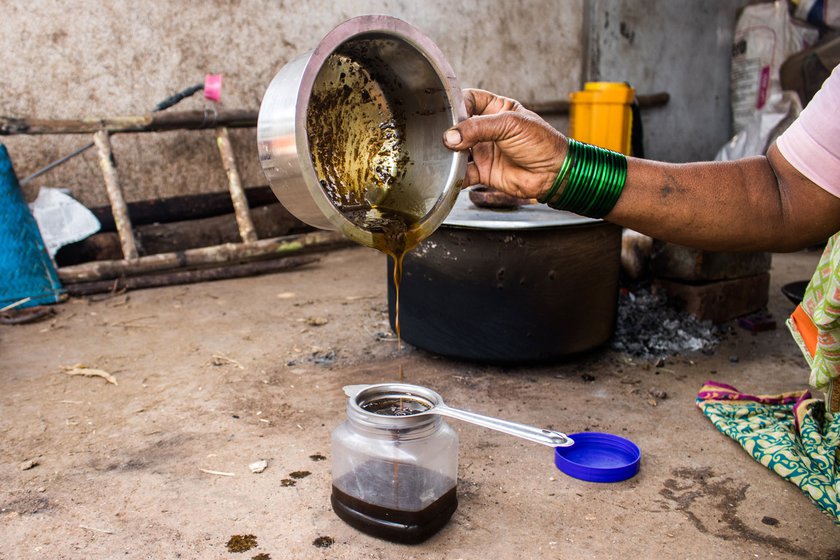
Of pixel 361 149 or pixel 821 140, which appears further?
pixel 361 149

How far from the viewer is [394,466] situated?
65.2 inches

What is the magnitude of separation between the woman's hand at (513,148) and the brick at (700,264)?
1.84 meters

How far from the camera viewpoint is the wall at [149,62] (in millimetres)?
4215

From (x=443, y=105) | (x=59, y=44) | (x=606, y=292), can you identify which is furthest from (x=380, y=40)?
(x=59, y=44)

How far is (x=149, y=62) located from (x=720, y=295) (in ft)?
12.3

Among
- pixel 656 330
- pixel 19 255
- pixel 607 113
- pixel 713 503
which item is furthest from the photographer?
pixel 607 113

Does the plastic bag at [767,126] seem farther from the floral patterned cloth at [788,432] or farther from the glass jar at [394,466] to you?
the glass jar at [394,466]

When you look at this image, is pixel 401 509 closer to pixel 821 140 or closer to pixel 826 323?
pixel 826 323

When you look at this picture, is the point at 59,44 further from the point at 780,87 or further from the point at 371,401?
the point at 780,87

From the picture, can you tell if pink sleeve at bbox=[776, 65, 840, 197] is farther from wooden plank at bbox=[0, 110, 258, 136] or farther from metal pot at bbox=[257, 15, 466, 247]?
wooden plank at bbox=[0, 110, 258, 136]

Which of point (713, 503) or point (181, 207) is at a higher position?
point (181, 207)

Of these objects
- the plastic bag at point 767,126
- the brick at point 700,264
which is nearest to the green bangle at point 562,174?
the brick at point 700,264

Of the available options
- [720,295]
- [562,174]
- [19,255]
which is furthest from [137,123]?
[720,295]

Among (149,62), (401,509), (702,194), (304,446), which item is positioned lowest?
(304,446)
